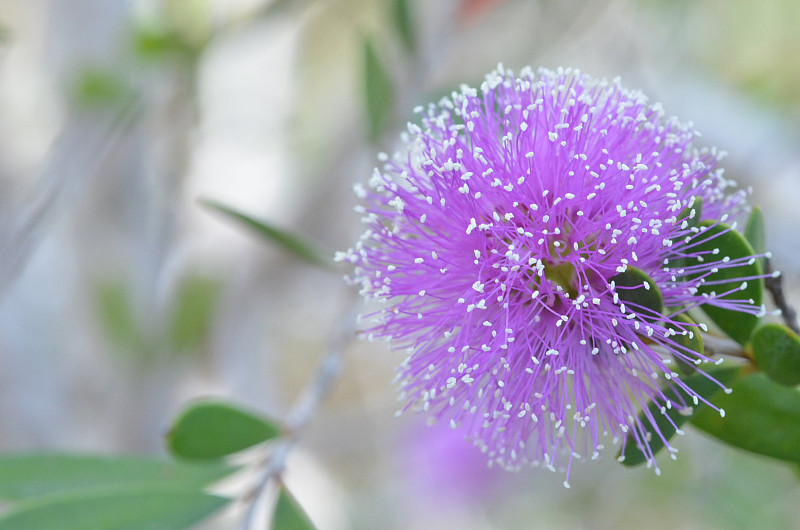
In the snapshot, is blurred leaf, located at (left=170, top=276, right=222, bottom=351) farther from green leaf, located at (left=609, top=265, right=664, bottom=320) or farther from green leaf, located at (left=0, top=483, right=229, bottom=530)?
green leaf, located at (left=609, top=265, right=664, bottom=320)

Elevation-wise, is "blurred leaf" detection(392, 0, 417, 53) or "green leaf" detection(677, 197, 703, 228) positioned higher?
"blurred leaf" detection(392, 0, 417, 53)

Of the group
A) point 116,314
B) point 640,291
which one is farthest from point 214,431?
point 116,314

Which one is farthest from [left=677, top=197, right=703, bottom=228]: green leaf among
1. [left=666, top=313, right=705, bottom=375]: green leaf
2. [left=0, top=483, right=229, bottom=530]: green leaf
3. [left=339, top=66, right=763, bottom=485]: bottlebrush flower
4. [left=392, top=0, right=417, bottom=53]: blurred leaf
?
[left=392, top=0, right=417, bottom=53]: blurred leaf

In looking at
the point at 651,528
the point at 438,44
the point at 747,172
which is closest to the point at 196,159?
the point at 438,44

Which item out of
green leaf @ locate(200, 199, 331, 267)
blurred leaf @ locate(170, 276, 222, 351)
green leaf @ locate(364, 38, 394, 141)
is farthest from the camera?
blurred leaf @ locate(170, 276, 222, 351)

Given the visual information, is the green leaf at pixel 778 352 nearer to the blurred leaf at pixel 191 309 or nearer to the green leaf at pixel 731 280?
the green leaf at pixel 731 280

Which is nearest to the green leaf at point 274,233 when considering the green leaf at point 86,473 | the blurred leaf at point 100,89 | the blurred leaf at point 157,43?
the green leaf at point 86,473

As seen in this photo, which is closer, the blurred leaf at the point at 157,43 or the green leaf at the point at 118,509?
the green leaf at the point at 118,509
